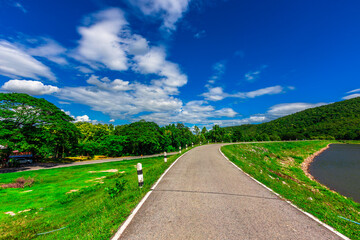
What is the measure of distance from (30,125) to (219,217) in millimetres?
24494

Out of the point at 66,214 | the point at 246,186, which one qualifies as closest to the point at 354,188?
the point at 246,186

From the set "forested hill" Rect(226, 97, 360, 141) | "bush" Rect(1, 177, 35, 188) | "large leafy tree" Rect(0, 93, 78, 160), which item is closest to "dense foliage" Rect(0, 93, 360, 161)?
"large leafy tree" Rect(0, 93, 78, 160)

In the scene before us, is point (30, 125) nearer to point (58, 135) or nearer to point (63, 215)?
point (58, 135)

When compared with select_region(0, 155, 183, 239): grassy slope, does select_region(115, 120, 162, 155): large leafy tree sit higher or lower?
higher

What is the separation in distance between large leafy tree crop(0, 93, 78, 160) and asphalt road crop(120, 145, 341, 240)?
2017 centimetres

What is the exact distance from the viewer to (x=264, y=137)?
7006cm

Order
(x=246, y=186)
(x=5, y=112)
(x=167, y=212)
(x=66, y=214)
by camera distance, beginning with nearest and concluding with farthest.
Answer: (x=167, y=212)
(x=66, y=214)
(x=246, y=186)
(x=5, y=112)

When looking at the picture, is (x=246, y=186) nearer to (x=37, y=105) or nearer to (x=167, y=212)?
(x=167, y=212)

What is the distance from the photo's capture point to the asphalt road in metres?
2.79

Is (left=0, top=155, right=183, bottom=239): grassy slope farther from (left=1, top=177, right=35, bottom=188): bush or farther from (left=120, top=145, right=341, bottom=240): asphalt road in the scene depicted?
(left=1, top=177, right=35, bottom=188): bush

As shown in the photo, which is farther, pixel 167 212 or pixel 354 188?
pixel 354 188

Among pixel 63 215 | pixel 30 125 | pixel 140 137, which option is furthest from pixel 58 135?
pixel 63 215

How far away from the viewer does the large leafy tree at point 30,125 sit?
15767 mm

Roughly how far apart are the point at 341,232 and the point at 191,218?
3.19 m
